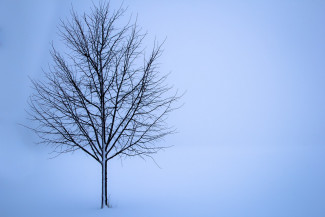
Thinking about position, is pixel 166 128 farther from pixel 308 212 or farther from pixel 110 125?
pixel 308 212

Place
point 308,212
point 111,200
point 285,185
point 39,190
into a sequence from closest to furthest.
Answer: point 308,212
point 111,200
point 39,190
point 285,185

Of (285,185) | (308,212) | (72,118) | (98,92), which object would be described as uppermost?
(98,92)

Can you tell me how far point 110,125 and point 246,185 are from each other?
7002 mm

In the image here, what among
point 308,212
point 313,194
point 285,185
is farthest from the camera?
point 285,185

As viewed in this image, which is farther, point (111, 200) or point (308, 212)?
point (111, 200)

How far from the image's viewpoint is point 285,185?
1104cm

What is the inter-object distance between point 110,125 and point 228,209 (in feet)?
14.0

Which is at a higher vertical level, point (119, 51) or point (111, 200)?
point (119, 51)

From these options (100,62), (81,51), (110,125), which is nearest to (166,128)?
(110,125)

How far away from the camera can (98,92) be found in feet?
24.0

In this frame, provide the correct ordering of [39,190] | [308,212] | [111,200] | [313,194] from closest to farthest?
[308,212] < [111,200] < [313,194] < [39,190]

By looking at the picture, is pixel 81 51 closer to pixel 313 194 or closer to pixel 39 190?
pixel 39 190

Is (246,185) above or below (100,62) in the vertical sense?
below

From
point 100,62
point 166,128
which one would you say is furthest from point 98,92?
point 166,128
